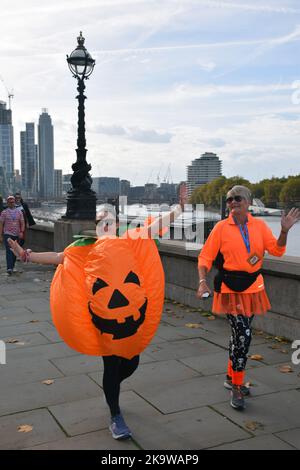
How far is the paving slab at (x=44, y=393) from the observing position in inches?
177

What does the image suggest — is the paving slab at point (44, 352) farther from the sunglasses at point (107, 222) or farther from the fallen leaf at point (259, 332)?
the sunglasses at point (107, 222)

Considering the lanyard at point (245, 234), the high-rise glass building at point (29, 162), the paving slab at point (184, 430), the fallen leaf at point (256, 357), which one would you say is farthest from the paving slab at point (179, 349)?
the high-rise glass building at point (29, 162)

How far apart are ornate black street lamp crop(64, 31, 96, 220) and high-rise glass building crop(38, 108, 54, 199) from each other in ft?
130

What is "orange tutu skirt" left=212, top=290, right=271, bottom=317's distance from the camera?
14.4 ft

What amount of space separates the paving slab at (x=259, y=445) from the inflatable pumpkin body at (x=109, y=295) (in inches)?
37.8

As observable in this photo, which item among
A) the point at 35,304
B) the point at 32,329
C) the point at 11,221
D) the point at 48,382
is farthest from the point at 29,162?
the point at 48,382

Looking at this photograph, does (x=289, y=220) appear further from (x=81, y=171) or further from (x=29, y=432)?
(x=81, y=171)

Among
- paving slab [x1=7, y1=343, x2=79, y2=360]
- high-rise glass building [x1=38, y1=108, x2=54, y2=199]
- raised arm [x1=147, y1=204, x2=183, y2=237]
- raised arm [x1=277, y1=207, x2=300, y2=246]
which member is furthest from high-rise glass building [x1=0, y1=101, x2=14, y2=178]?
raised arm [x1=277, y1=207, x2=300, y2=246]

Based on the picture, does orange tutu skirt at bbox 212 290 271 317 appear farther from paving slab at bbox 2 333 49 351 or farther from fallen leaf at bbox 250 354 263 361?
paving slab at bbox 2 333 49 351

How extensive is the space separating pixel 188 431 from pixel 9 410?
1.56 meters

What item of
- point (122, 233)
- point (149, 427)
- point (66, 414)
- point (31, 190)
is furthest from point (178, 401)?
point (31, 190)

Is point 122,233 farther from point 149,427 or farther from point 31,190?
point 31,190

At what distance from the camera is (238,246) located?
4.41 m

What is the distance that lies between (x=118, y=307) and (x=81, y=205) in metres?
10.5
